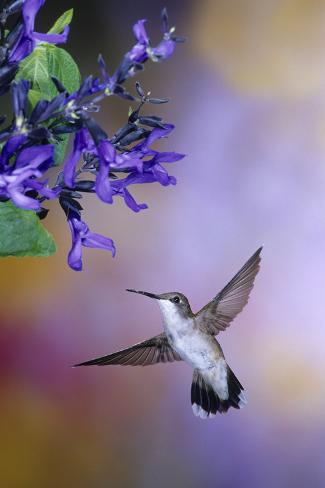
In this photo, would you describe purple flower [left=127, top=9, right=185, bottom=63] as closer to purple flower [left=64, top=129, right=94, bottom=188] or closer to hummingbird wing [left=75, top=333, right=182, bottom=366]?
purple flower [left=64, top=129, right=94, bottom=188]

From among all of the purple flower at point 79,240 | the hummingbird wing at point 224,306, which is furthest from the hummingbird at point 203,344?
the purple flower at point 79,240

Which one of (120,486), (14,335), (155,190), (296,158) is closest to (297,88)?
(296,158)

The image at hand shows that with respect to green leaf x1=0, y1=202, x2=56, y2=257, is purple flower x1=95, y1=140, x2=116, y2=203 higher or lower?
higher

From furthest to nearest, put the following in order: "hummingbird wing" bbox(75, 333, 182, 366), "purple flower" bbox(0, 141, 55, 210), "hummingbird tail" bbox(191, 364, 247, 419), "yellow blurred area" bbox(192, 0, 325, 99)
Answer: "yellow blurred area" bbox(192, 0, 325, 99) → "hummingbird tail" bbox(191, 364, 247, 419) → "hummingbird wing" bbox(75, 333, 182, 366) → "purple flower" bbox(0, 141, 55, 210)

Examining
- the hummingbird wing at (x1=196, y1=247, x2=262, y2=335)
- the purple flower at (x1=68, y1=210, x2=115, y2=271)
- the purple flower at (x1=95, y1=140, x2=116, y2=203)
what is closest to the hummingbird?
the hummingbird wing at (x1=196, y1=247, x2=262, y2=335)

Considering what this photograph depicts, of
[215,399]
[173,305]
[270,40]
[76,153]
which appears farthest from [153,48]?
[270,40]

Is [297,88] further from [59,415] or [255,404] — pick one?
[59,415]
